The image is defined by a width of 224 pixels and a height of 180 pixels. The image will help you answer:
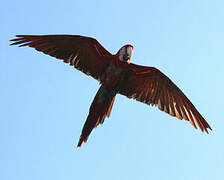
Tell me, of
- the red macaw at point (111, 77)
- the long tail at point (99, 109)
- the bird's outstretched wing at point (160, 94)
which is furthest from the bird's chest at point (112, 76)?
the bird's outstretched wing at point (160, 94)

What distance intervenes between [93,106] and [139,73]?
172 centimetres

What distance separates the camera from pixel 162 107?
12.1 metres

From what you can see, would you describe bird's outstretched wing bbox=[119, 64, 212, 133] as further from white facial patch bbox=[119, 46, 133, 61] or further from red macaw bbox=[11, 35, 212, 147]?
white facial patch bbox=[119, 46, 133, 61]

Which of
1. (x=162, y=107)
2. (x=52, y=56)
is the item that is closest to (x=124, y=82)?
(x=162, y=107)

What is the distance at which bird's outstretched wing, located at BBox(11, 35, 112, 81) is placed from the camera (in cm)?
1148

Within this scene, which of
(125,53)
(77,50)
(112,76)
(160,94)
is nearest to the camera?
(125,53)

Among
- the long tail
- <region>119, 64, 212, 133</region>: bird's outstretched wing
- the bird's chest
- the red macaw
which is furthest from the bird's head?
the long tail

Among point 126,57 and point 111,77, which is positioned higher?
point 126,57

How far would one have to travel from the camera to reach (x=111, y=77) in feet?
37.3

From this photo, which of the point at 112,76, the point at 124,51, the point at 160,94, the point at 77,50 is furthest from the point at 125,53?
the point at 160,94

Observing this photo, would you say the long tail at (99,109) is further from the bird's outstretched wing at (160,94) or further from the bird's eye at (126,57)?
the bird's eye at (126,57)

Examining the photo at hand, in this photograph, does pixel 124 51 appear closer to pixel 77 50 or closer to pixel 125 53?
pixel 125 53

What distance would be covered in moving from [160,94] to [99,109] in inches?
82.5

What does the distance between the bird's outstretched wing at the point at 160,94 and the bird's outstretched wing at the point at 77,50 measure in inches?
39.1
